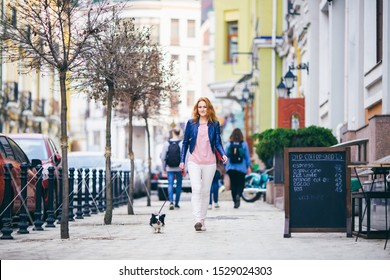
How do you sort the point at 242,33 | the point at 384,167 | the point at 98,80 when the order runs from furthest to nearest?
the point at 242,33 → the point at 98,80 → the point at 384,167

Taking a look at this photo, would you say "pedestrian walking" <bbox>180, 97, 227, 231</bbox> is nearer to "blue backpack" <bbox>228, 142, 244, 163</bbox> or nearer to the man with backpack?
the man with backpack

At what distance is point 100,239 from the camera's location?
13594 millimetres

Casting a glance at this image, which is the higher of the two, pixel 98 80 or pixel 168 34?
pixel 168 34

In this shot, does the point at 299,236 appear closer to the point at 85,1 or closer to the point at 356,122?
the point at 85,1

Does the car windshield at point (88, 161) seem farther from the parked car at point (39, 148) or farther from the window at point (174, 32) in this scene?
the window at point (174, 32)

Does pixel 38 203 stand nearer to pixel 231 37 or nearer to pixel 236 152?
pixel 236 152

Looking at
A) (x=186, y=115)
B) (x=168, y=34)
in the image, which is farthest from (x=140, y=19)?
(x=186, y=115)

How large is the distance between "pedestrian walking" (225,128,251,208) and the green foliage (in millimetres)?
327

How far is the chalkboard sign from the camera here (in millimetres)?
13133

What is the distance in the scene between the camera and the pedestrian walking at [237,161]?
23.9m

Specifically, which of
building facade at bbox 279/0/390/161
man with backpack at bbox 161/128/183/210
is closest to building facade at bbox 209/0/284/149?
building facade at bbox 279/0/390/161

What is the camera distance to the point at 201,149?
15016mm

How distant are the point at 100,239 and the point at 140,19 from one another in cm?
7202

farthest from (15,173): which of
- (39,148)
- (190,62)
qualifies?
(190,62)
